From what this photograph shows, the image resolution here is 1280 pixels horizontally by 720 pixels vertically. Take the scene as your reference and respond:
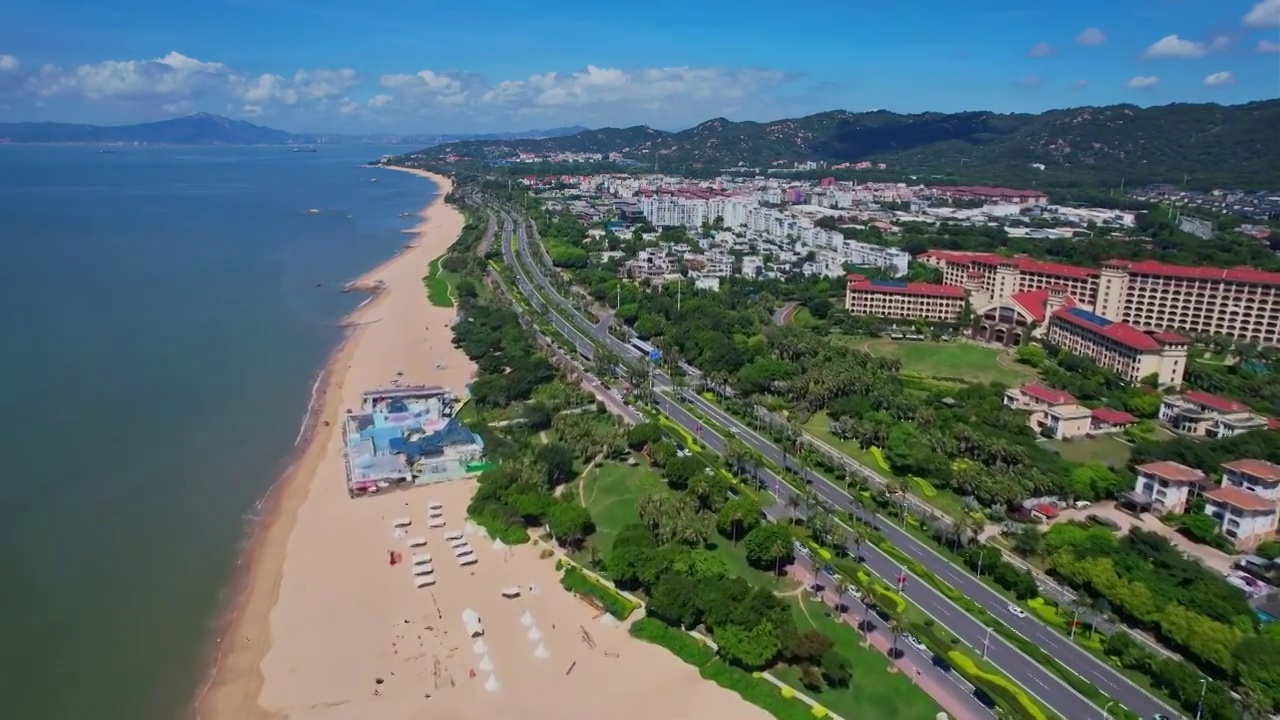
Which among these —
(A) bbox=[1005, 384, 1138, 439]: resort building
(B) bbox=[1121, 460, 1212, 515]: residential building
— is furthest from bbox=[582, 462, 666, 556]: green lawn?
(A) bbox=[1005, 384, 1138, 439]: resort building

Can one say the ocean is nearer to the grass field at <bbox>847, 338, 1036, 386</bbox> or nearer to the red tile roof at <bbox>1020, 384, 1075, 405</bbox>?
the grass field at <bbox>847, 338, 1036, 386</bbox>

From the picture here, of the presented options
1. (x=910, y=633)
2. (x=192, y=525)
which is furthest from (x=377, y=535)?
(x=910, y=633)

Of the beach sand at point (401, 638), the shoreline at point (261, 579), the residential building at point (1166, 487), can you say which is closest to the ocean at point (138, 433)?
the shoreline at point (261, 579)

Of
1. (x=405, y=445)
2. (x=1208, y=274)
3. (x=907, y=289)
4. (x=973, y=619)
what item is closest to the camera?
(x=973, y=619)

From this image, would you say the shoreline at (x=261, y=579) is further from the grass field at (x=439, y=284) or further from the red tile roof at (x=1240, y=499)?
the red tile roof at (x=1240, y=499)

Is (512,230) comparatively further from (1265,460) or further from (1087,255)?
(1265,460)

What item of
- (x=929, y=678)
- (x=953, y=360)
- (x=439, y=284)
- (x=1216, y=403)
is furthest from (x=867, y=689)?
(x=439, y=284)

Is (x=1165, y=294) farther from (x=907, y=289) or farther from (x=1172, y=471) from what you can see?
(x=1172, y=471)
